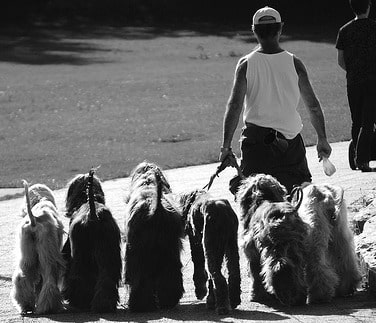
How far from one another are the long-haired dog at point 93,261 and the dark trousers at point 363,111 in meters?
5.93

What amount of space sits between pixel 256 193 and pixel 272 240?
0.53 meters

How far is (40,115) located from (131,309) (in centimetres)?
1712

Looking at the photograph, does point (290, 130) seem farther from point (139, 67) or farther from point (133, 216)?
point (139, 67)

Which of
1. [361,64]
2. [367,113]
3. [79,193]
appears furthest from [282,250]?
[361,64]

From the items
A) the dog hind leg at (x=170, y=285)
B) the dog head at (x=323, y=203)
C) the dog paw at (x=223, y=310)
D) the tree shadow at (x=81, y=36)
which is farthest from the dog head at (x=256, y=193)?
the tree shadow at (x=81, y=36)

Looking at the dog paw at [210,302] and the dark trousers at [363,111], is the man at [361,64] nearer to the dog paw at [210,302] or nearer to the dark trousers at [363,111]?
the dark trousers at [363,111]

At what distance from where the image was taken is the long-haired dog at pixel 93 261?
316 inches

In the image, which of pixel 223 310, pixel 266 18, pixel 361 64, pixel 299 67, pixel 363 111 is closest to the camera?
pixel 223 310

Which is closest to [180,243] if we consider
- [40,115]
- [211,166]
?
[211,166]

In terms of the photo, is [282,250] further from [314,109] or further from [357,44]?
[357,44]

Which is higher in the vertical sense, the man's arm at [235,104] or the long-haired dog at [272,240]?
the man's arm at [235,104]

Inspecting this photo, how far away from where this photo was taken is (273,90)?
336 inches

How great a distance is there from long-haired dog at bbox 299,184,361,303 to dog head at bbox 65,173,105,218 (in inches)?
65.8

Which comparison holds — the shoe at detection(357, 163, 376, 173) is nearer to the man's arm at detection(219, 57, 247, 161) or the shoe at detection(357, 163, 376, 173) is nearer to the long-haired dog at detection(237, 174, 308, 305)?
the man's arm at detection(219, 57, 247, 161)
